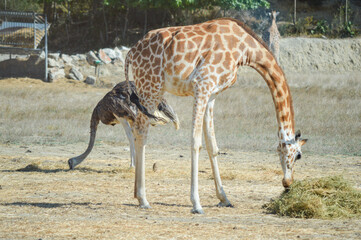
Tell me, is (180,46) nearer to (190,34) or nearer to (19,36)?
(190,34)

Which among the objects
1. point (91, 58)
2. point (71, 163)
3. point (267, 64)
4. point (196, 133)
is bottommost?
point (71, 163)

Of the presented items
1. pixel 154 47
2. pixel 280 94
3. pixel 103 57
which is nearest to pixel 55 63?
pixel 103 57

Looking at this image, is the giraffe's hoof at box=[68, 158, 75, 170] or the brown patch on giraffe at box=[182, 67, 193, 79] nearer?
the brown patch on giraffe at box=[182, 67, 193, 79]

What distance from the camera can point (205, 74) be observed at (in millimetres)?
6965

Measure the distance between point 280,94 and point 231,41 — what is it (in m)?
0.98

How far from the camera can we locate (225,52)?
7.10m

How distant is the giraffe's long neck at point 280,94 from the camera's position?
7.20 m

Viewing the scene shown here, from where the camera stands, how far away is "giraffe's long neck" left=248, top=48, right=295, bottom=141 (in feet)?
23.6

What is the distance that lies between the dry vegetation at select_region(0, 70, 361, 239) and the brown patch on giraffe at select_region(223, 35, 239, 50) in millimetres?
2209

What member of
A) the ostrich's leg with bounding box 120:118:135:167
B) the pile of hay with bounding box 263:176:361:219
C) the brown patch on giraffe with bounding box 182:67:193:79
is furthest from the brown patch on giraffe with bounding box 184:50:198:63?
the ostrich's leg with bounding box 120:118:135:167

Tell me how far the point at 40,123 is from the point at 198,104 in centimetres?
1071

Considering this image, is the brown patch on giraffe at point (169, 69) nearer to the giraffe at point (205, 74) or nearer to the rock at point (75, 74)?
the giraffe at point (205, 74)

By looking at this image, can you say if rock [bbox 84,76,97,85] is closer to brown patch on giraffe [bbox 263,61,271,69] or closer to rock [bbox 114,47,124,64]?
rock [bbox 114,47,124,64]

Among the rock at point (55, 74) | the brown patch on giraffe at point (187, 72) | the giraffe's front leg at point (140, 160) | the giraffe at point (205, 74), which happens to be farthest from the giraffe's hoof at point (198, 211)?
the rock at point (55, 74)
